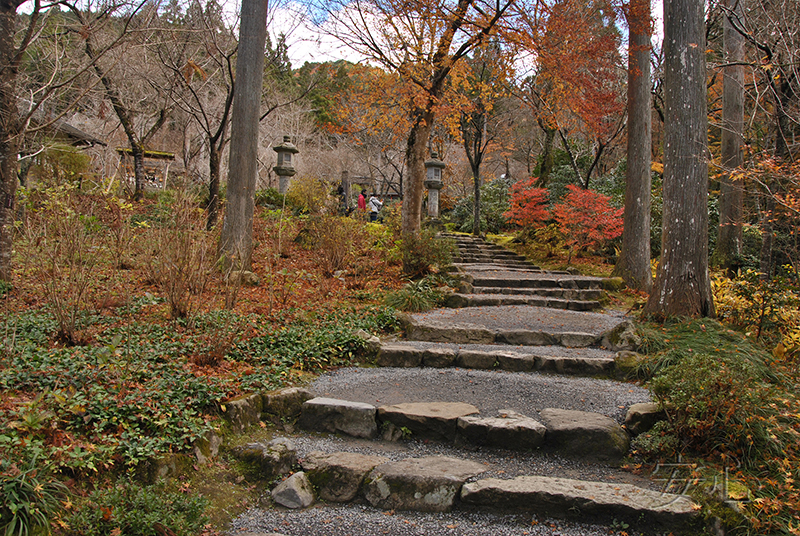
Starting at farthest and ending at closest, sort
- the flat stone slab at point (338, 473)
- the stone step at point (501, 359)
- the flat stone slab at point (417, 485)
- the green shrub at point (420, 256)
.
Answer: the green shrub at point (420, 256), the stone step at point (501, 359), the flat stone slab at point (338, 473), the flat stone slab at point (417, 485)

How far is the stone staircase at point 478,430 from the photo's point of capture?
2.63 m

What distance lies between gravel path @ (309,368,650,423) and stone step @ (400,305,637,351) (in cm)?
98

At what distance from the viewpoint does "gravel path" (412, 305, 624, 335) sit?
19.6 ft

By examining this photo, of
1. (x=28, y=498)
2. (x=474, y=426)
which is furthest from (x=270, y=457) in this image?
(x=474, y=426)

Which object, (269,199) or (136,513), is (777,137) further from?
(269,199)

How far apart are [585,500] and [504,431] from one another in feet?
2.67

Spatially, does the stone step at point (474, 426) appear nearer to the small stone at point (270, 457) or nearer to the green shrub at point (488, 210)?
the small stone at point (270, 457)

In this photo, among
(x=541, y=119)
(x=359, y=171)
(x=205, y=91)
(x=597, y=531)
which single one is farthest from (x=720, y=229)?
(x=359, y=171)

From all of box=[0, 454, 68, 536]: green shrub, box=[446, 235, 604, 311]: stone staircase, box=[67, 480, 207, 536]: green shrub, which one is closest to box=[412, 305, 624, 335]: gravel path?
box=[446, 235, 604, 311]: stone staircase

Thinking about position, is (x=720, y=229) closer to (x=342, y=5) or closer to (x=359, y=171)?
(x=342, y=5)

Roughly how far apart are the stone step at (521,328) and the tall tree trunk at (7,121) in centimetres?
479

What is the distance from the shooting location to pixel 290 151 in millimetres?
15422

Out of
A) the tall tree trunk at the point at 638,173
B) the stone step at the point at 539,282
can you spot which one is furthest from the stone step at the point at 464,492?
the tall tree trunk at the point at 638,173

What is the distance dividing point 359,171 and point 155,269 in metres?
22.9
